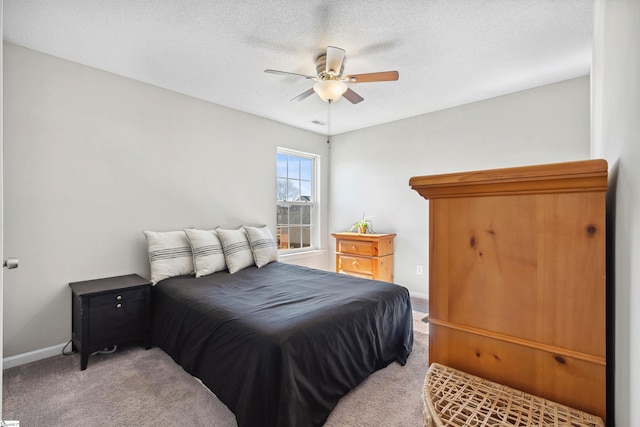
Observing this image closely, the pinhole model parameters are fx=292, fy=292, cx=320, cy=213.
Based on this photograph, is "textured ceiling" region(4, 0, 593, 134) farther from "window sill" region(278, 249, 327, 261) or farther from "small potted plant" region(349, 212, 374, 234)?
"window sill" region(278, 249, 327, 261)

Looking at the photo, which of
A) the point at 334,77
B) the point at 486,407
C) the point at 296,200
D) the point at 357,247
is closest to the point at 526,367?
the point at 486,407

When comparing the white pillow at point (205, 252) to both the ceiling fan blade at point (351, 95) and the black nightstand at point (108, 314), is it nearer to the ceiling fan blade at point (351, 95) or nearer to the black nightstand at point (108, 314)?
the black nightstand at point (108, 314)

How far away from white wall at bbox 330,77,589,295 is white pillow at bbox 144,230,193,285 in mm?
2583

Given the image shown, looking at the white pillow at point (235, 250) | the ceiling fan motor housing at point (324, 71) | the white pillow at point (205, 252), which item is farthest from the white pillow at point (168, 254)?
the ceiling fan motor housing at point (324, 71)

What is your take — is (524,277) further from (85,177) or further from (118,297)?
(85,177)

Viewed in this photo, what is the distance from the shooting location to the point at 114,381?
2053 mm

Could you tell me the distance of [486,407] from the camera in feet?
2.16

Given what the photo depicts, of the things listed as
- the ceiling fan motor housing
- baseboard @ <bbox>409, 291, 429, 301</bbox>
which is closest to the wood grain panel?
the ceiling fan motor housing

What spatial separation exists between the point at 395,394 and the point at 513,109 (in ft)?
10.3

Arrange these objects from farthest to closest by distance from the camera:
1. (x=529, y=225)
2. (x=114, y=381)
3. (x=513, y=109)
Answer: (x=513, y=109)
(x=114, y=381)
(x=529, y=225)

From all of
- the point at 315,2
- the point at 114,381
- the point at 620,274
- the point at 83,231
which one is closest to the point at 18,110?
the point at 83,231

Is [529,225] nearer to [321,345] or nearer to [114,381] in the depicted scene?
[321,345]

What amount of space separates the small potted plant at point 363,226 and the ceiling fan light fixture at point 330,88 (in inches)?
89.2

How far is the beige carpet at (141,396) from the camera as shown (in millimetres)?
1677
